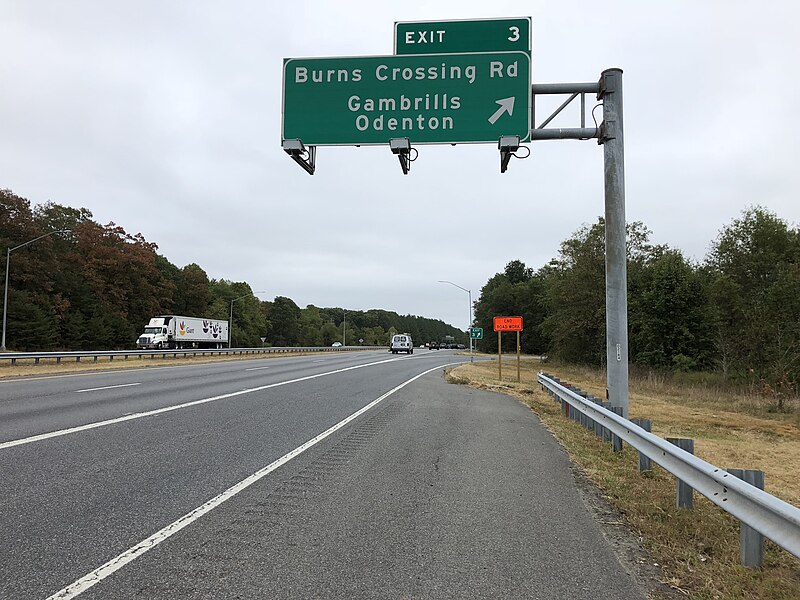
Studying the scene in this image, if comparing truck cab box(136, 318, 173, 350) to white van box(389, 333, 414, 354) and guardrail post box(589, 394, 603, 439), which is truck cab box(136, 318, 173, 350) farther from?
guardrail post box(589, 394, 603, 439)

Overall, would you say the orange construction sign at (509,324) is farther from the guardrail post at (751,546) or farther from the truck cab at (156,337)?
the truck cab at (156,337)

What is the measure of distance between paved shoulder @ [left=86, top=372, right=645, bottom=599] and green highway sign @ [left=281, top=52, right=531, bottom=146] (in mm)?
5995

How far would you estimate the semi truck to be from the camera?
54.2 metres

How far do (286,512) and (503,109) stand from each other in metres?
8.33

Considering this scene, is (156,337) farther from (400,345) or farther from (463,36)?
(463,36)

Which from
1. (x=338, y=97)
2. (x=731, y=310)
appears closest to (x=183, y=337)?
(x=731, y=310)

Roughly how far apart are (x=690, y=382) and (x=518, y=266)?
3574 inches

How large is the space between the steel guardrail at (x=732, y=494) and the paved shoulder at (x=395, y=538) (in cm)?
96

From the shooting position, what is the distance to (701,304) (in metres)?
38.2

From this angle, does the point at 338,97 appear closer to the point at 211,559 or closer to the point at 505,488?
the point at 505,488

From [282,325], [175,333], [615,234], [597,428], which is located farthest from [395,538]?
[282,325]

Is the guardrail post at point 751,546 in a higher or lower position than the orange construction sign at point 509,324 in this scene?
lower

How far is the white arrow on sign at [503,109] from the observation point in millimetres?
10906

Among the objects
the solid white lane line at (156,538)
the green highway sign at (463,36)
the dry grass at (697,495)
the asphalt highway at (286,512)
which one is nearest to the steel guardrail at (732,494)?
the dry grass at (697,495)
